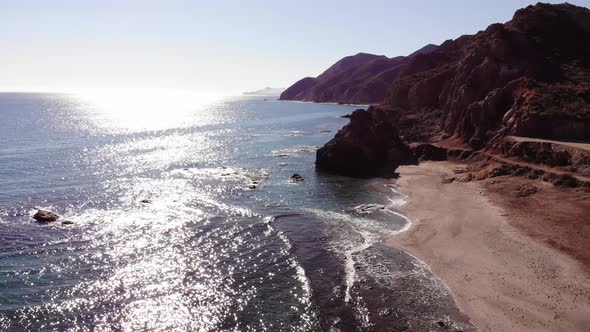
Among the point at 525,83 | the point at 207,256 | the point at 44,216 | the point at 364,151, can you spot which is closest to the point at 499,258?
the point at 207,256

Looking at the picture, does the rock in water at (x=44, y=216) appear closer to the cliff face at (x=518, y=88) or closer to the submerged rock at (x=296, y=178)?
the submerged rock at (x=296, y=178)

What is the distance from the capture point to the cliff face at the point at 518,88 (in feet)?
207

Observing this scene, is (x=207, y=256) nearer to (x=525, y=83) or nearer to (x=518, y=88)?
(x=518, y=88)

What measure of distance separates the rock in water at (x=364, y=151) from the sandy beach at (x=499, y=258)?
1718cm

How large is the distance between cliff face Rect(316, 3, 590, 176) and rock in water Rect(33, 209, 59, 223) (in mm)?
40986

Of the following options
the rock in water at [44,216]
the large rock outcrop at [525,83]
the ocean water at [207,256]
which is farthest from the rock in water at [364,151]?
the rock in water at [44,216]

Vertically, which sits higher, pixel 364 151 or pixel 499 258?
pixel 364 151

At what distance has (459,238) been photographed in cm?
4031

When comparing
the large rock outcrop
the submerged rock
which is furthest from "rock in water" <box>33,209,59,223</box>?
the large rock outcrop

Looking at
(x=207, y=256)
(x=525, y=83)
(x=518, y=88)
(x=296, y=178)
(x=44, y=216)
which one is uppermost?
(x=525, y=83)

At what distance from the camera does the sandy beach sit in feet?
89.3

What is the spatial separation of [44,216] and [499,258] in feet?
140

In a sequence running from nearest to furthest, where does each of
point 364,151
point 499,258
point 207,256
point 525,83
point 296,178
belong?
point 499,258, point 207,256, point 296,178, point 525,83, point 364,151

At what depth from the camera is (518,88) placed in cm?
7112
